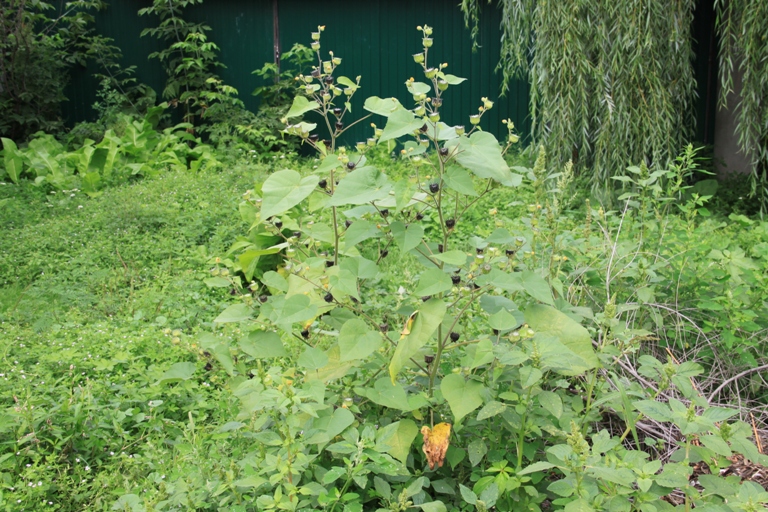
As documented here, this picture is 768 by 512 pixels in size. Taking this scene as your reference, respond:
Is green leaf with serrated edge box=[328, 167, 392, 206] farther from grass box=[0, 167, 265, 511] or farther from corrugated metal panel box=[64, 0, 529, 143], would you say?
corrugated metal panel box=[64, 0, 529, 143]

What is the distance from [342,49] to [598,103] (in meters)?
3.65

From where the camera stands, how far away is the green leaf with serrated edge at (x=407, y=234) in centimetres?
154

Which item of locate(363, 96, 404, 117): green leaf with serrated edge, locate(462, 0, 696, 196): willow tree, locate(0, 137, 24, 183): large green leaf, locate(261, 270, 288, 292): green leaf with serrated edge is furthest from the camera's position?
locate(0, 137, 24, 183): large green leaf

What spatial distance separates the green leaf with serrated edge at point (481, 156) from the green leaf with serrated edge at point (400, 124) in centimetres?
12

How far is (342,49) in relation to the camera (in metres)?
7.56

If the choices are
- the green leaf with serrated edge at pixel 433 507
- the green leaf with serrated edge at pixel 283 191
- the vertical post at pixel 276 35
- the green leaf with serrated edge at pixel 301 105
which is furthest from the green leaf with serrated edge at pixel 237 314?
the vertical post at pixel 276 35

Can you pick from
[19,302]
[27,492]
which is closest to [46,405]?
[27,492]

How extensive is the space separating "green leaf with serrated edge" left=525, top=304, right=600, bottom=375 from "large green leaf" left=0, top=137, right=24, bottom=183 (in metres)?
5.73

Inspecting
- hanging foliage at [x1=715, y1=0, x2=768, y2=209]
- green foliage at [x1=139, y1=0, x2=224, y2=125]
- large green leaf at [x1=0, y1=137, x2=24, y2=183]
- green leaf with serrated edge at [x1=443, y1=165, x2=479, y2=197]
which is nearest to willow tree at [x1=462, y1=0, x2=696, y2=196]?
hanging foliage at [x1=715, y1=0, x2=768, y2=209]

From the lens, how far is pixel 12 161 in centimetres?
607

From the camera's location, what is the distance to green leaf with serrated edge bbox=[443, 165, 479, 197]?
60.4 inches

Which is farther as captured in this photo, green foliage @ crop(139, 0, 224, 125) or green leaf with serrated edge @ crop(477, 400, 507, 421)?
green foliage @ crop(139, 0, 224, 125)

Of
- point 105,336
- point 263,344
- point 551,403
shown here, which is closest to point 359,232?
point 263,344

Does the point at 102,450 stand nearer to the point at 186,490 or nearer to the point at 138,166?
the point at 186,490
